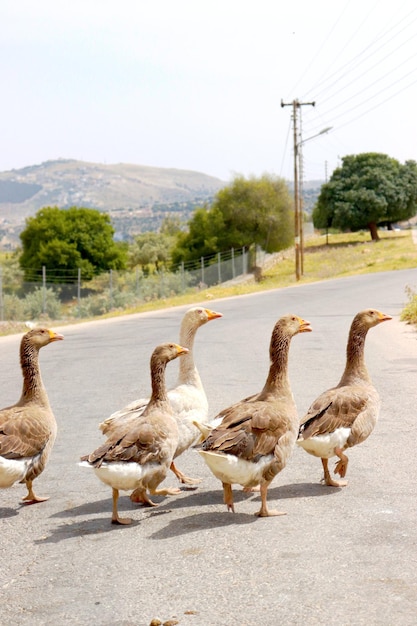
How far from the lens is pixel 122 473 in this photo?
6.28 meters


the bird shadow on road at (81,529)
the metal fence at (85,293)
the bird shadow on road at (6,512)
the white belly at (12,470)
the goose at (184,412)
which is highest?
the goose at (184,412)

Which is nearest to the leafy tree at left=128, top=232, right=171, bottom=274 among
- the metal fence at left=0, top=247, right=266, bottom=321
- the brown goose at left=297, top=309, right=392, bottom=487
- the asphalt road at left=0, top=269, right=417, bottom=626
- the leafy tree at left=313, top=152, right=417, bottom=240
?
the leafy tree at left=313, top=152, right=417, bottom=240

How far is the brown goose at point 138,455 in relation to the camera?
248 inches

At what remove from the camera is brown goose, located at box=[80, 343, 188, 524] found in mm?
6293

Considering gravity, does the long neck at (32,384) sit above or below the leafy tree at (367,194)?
below

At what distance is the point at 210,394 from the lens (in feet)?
40.5

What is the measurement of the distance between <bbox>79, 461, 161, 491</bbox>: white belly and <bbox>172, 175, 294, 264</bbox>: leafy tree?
6362 centimetres

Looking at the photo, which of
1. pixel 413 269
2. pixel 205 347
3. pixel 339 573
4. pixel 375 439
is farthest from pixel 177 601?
pixel 413 269

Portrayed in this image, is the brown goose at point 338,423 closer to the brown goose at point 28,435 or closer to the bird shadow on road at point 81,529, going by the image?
the bird shadow on road at point 81,529

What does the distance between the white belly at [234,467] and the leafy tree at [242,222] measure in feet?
209

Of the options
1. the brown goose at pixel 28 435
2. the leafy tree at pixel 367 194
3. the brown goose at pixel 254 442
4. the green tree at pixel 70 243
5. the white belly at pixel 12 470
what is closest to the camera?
the brown goose at pixel 254 442

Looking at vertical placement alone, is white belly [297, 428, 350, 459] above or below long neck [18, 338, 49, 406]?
below

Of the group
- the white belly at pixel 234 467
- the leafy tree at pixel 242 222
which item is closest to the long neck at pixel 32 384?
the white belly at pixel 234 467

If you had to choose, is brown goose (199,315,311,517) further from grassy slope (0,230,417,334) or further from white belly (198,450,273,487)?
grassy slope (0,230,417,334)
